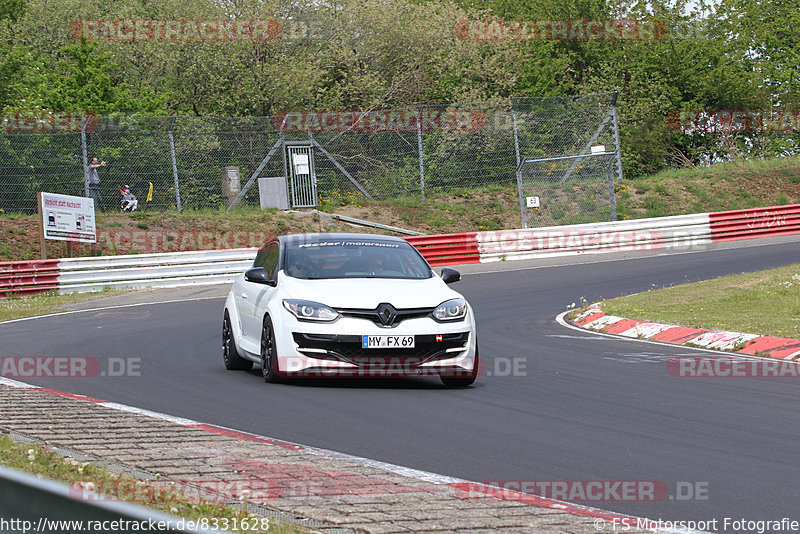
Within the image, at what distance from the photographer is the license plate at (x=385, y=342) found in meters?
9.38

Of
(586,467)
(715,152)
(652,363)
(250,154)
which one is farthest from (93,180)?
(715,152)

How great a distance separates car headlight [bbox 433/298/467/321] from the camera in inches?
383

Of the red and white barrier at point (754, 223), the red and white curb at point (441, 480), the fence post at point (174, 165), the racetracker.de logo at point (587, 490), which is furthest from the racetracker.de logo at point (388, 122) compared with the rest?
the racetracker.de logo at point (587, 490)

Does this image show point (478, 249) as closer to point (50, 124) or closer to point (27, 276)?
point (27, 276)

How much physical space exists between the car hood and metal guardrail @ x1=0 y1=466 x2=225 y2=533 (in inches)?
252

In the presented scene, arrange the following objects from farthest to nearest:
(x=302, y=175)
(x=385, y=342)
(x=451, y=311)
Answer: (x=302, y=175) → (x=451, y=311) → (x=385, y=342)

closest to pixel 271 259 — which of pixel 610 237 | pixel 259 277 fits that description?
pixel 259 277

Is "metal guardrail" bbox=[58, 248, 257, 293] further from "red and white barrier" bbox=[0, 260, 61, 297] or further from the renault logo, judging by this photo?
the renault logo

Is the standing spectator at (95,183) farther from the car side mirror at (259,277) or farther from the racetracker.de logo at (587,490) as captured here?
the racetracker.de logo at (587,490)

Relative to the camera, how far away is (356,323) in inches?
371

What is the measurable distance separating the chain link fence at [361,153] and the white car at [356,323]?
1931 centimetres

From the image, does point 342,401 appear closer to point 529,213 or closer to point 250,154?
point 250,154

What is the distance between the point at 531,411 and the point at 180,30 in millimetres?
35674

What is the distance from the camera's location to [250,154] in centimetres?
3091
